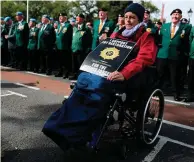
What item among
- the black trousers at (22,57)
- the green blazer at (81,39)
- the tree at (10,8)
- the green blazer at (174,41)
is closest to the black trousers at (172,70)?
the green blazer at (174,41)

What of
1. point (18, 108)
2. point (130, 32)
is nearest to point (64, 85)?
point (18, 108)

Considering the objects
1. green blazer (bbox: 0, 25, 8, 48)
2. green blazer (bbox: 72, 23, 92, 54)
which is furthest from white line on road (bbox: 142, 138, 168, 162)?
green blazer (bbox: 0, 25, 8, 48)

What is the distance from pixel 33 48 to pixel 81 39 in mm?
2236

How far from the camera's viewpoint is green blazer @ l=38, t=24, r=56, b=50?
9531 mm

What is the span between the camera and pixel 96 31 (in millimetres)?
8234

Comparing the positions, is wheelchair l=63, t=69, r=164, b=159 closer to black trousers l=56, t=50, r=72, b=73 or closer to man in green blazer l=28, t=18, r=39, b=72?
black trousers l=56, t=50, r=72, b=73

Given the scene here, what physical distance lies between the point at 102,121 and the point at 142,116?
53cm

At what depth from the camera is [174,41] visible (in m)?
6.78

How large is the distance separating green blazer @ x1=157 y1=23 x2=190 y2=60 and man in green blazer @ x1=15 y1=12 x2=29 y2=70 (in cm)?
522

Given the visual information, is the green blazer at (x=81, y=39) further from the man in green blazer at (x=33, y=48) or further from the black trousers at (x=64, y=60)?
the man in green blazer at (x=33, y=48)

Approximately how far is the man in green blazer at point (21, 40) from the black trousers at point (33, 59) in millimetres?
292

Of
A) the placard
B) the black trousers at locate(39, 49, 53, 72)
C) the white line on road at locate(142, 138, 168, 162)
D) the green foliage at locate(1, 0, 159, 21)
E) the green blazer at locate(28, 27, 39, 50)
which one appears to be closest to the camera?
the placard

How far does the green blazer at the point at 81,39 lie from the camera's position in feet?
28.5

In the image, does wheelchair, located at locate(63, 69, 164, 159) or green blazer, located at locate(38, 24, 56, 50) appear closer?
wheelchair, located at locate(63, 69, 164, 159)
